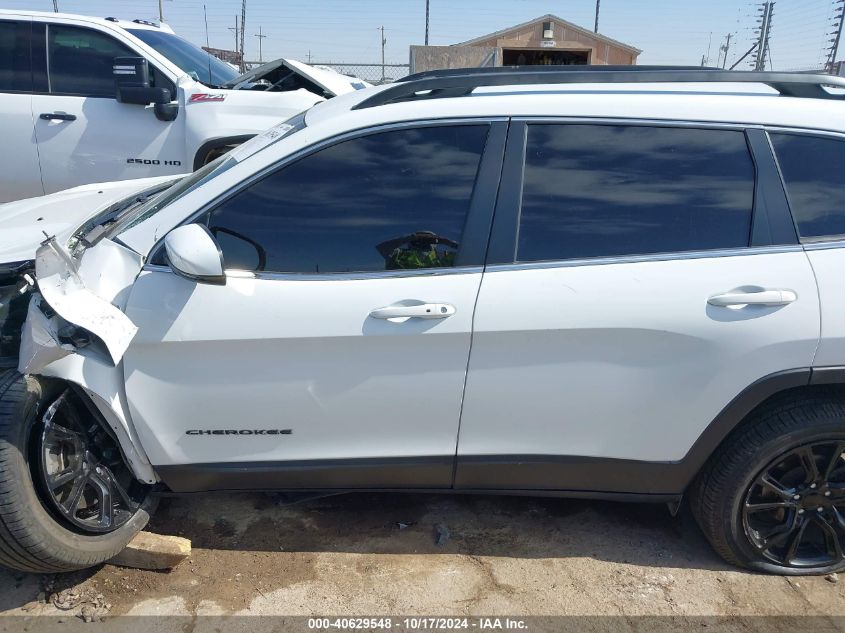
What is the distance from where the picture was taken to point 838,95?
2.41 meters

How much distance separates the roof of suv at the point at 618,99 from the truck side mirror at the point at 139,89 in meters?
3.32

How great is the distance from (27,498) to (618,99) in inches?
99.3

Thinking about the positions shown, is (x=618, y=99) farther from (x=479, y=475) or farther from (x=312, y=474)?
(x=312, y=474)

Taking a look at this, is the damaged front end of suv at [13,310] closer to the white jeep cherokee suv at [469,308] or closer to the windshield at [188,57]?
the white jeep cherokee suv at [469,308]

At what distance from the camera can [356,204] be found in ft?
7.61

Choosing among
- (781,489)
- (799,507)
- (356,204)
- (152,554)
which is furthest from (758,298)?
(152,554)

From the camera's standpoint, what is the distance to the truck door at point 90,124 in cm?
536

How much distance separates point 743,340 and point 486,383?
0.89 meters

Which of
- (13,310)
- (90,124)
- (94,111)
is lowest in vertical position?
(13,310)

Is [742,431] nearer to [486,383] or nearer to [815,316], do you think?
[815,316]

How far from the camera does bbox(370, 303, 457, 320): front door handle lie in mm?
2209

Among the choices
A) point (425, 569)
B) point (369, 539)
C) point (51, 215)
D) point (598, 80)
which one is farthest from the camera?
point (51, 215)

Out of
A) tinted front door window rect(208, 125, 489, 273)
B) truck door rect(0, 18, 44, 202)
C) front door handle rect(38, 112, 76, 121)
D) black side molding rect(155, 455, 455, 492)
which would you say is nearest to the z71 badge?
front door handle rect(38, 112, 76, 121)

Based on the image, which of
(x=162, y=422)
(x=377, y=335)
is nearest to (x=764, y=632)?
(x=377, y=335)
